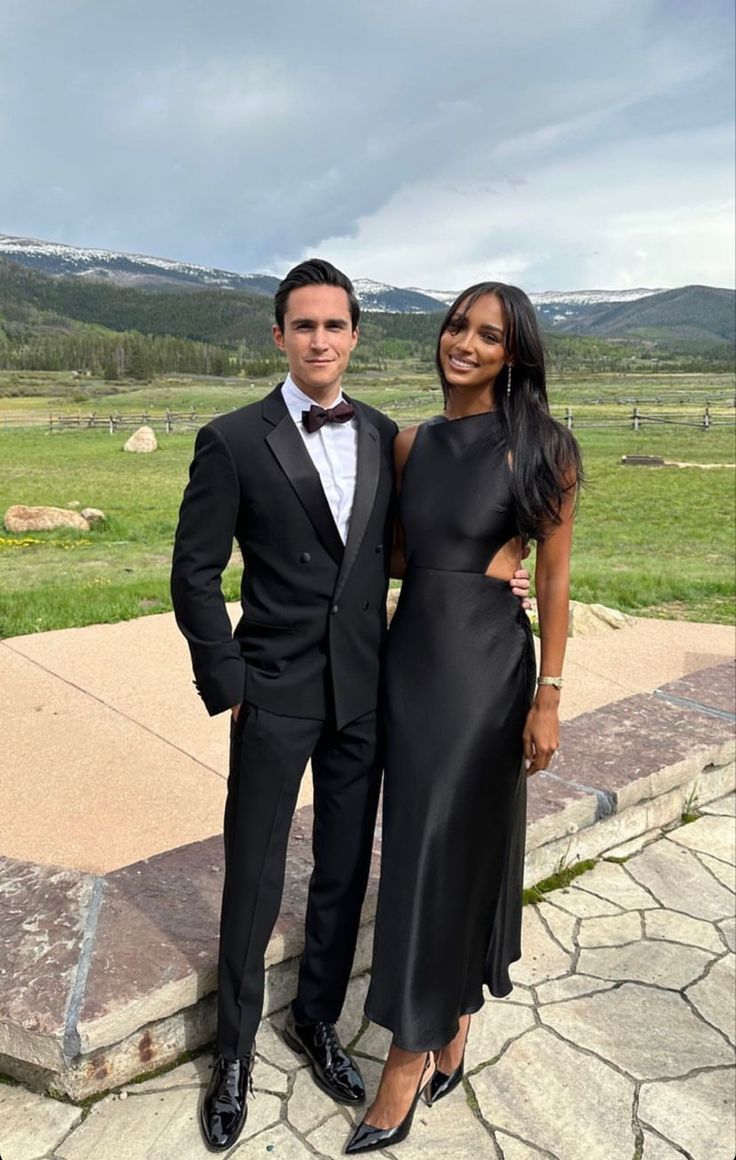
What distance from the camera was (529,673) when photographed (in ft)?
7.42

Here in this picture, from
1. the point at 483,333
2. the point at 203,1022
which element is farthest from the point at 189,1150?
the point at 483,333

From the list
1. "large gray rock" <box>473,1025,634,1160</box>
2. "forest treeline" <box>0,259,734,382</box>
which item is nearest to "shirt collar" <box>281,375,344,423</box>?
"large gray rock" <box>473,1025,634,1160</box>

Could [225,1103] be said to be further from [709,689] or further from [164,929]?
[709,689]

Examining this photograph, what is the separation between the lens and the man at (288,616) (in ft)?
6.77

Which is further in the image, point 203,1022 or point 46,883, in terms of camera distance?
point 46,883

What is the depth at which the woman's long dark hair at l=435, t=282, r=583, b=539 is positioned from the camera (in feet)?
7.02

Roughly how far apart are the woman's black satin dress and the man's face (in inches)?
14.3

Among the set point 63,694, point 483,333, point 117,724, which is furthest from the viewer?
point 63,694

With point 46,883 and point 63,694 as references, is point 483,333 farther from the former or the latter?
point 63,694

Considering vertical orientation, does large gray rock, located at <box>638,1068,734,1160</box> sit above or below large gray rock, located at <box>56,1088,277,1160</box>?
below

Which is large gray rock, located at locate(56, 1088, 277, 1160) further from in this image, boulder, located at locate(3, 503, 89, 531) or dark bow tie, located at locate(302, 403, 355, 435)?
boulder, located at locate(3, 503, 89, 531)

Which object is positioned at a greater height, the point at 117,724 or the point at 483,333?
the point at 483,333

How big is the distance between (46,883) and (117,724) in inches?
71.6

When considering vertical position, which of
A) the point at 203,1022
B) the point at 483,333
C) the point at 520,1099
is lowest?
the point at 520,1099
